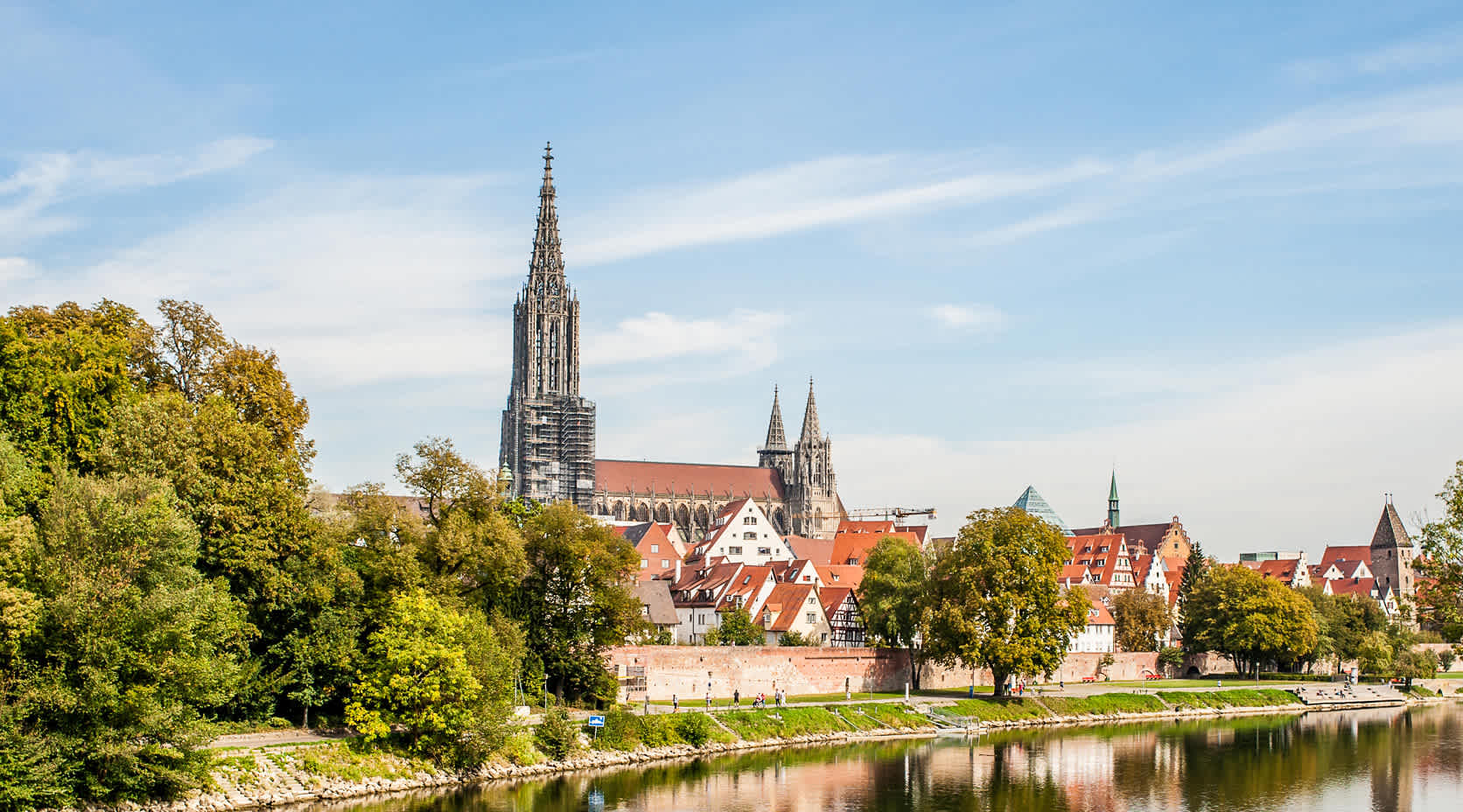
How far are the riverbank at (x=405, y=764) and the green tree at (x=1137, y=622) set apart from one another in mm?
28229

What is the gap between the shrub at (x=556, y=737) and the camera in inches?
1892

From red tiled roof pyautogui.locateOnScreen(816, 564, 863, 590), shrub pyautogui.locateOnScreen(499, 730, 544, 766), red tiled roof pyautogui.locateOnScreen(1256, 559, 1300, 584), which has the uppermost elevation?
red tiled roof pyautogui.locateOnScreen(1256, 559, 1300, 584)

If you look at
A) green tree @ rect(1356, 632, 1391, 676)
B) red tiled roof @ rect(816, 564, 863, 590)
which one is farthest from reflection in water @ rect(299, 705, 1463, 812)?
red tiled roof @ rect(816, 564, 863, 590)

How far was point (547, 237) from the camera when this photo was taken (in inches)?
5753

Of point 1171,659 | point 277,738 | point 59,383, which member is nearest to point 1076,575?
point 1171,659

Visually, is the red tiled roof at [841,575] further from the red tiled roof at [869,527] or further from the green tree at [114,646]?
the green tree at [114,646]

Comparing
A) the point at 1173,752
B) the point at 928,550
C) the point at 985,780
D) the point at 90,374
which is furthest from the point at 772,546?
the point at 90,374

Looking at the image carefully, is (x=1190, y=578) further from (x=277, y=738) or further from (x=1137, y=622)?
(x=277, y=738)

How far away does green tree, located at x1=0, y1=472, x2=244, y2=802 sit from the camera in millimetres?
34844

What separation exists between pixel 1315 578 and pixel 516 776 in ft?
347

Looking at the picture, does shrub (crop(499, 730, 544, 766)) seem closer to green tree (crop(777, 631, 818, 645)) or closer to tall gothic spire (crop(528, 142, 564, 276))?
green tree (crop(777, 631, 818, 645))

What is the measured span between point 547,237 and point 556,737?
10239 centimetres

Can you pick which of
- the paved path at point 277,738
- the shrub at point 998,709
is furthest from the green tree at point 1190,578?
the paved path at point 277,738

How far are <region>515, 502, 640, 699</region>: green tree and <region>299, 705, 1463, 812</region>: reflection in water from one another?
6.27 meters
